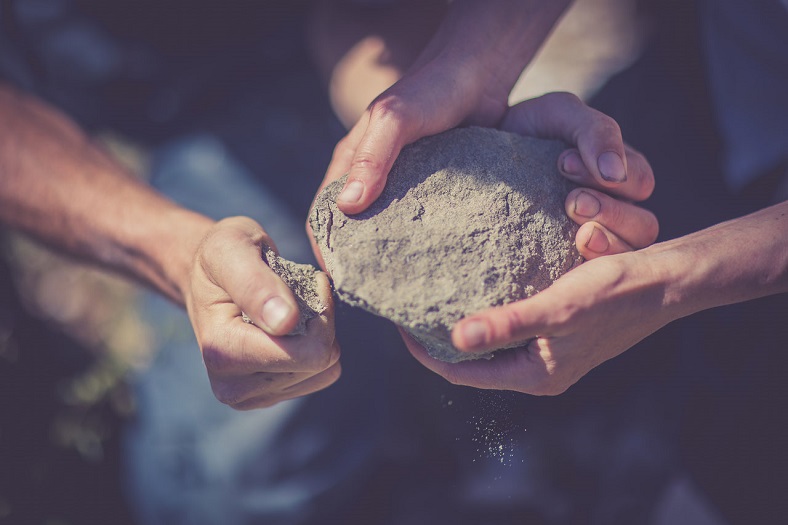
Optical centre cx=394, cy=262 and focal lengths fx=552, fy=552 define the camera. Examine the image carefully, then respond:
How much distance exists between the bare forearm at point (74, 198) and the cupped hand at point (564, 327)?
129cm

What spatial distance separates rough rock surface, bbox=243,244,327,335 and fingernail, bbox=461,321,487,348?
43cm

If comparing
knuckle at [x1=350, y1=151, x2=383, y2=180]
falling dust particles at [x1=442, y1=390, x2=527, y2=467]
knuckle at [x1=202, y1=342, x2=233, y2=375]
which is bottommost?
falling dust particles at [x1=442, y1=390, x2=527, y2=467]

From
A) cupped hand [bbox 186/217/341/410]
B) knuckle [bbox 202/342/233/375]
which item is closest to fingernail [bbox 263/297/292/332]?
cupped hand [bbox 186/217/341/410]

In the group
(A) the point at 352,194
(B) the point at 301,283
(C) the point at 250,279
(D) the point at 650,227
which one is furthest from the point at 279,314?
(D) the point at 650,227

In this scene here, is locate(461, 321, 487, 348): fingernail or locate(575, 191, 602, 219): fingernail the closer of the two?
locate(461, 321, 487, 348): fingernail

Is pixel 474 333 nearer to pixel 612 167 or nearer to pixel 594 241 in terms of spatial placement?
pixel 594 241

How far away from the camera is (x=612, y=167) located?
1.57 metres

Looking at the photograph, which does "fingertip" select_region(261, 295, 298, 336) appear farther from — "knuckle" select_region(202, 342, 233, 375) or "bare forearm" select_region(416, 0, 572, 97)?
"bare forearm" select_region(416, 0, 572, 97)

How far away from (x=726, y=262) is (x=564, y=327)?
1.72 feet

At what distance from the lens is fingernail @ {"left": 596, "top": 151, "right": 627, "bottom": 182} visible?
5.13 ft

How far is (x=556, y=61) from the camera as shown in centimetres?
303

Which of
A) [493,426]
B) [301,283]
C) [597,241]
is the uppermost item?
[301,283]

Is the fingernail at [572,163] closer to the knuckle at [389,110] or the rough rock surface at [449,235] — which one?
the rough rock surface at [449,235]

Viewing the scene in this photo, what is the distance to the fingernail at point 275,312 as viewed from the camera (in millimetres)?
1300
